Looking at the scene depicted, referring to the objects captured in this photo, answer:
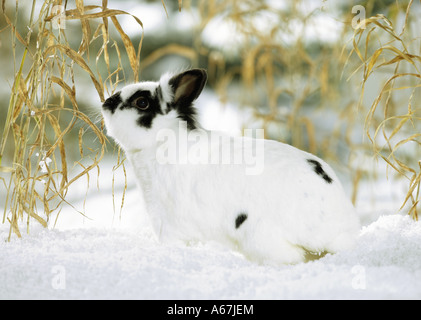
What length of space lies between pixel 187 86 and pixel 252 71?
0.60 meters

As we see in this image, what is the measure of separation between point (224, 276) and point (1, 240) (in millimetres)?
565

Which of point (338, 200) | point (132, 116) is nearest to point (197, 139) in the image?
point (132, 116)

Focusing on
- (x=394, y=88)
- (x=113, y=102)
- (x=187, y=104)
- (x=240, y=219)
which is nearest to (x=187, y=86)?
(x=187, y=104)

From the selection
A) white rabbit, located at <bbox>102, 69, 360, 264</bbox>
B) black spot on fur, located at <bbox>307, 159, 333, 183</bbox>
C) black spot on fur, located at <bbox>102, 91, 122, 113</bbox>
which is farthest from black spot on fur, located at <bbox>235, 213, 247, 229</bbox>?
black spot on fur, located at <bbox>102, 91, 122, 113</bbox>

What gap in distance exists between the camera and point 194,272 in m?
0.97

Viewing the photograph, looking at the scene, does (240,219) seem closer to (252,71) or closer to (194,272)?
(194,272)

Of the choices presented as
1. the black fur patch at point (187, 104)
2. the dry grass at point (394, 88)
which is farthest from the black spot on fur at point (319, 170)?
the black fur patch at point (187, 104)

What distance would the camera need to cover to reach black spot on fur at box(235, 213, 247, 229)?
1.14 metres

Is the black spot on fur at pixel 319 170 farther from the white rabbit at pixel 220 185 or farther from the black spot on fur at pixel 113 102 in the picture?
the black spot on fur at pixel 113 102

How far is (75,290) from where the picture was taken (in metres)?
0.87

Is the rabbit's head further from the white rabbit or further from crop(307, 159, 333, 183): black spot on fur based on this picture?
crop(307, 159, 333, 183): black spot on fur

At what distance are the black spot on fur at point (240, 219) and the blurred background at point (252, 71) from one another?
0.99 feet
